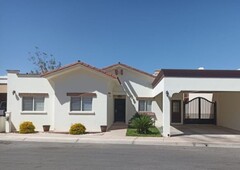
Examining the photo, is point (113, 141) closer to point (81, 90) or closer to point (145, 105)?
point (81, 90)

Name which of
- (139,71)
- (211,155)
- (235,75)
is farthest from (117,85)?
(211,155)

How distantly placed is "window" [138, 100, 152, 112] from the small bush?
8899 millimetres

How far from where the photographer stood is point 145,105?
30.9 metres

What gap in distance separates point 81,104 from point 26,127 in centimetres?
396

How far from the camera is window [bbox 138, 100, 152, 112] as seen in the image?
30781 millimetres

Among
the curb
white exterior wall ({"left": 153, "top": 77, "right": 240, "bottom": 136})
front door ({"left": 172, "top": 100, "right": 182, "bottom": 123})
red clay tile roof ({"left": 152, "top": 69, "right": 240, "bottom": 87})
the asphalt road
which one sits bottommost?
the curb

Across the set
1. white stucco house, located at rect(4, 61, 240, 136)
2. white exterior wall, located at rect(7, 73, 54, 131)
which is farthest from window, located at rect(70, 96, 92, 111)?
white exterior wall, located at rect(7, 73, 54, 131)

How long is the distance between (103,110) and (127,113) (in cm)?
698

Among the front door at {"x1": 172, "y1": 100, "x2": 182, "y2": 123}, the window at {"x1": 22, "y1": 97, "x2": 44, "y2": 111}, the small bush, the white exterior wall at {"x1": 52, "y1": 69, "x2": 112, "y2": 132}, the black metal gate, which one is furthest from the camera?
the black metal gate

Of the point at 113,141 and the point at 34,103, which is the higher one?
the point at 34,103

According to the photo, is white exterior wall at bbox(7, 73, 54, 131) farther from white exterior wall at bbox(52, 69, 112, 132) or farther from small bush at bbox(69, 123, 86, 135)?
small bush at bbox(69, 123, 86, 135)

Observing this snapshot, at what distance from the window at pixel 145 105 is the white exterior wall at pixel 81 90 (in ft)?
23.9

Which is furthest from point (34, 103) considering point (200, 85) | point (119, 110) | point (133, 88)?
point (200, 85)

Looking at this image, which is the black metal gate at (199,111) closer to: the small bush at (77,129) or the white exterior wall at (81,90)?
the white exterior wall at (81,90)
